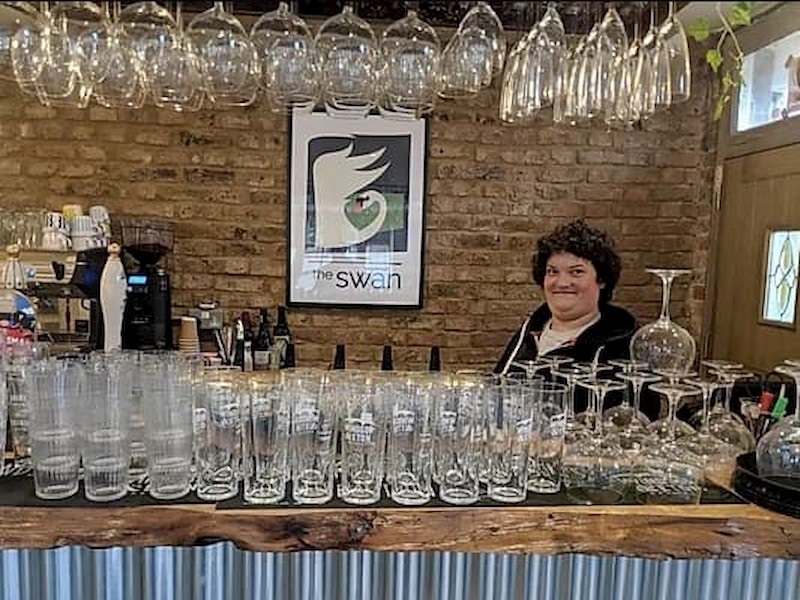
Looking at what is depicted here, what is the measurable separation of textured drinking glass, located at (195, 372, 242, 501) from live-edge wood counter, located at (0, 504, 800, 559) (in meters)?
0.09

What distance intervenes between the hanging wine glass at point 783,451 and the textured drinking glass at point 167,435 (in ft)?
3.59

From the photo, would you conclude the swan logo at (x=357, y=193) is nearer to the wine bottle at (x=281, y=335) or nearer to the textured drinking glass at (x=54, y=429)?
the wine bottle at (x=281, y=335)

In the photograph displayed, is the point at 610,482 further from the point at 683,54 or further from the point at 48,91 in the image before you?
the point at 48,91

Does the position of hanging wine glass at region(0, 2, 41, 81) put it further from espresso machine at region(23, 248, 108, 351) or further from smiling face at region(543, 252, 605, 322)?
smiling face at region(543, 252, 605, 322)

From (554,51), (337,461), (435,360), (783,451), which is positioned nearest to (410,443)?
(337,461)

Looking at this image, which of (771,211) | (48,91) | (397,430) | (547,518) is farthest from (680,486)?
(771,211)

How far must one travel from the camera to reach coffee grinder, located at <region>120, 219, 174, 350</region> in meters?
3.37

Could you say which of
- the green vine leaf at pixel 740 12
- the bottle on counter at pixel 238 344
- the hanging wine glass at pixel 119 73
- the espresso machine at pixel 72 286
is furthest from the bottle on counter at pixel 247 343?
the green vine leaf at pixel 740 12

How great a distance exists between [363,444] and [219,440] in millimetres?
Answer: 271

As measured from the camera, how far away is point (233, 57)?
1.88 meters

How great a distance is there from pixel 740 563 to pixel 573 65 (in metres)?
1.25

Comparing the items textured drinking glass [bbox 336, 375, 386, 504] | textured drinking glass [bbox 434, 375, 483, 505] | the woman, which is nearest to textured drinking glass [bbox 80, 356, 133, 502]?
textured drinking glass [bbox 336, 375, 386, 504]

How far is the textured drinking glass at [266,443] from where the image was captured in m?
1.41

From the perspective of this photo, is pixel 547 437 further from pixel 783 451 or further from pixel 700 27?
pixel 700 27
